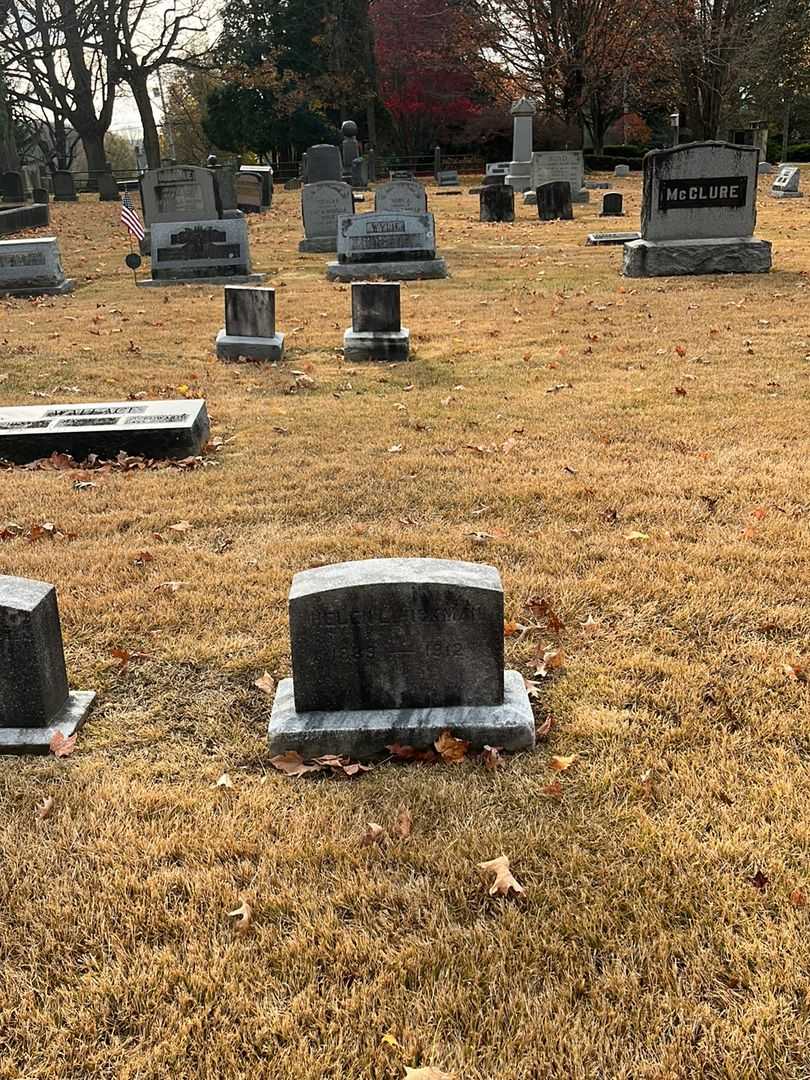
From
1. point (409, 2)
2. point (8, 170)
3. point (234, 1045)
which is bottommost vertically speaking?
point (234, 1045)

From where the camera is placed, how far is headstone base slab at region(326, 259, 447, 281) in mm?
15562

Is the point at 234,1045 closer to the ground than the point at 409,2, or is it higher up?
closer to the ground

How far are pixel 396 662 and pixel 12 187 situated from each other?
3478cm

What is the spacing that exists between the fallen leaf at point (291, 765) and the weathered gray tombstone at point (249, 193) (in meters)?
27.2

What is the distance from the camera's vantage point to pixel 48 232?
2475 centimetres

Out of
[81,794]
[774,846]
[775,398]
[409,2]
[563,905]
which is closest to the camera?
[563,905]

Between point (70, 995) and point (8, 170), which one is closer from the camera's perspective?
point (70, 995)

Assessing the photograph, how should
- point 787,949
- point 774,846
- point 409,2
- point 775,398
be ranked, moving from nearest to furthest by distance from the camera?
point 787,949
point 774,846
point 775,398
point 409,2

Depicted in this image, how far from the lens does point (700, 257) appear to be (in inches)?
552

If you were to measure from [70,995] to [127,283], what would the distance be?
15908 mm

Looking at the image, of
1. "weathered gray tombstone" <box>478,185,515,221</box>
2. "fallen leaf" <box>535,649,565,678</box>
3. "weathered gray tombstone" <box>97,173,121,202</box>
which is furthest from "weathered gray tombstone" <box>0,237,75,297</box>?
"weathered gray tombstone" <box>97,173,121,202</box>

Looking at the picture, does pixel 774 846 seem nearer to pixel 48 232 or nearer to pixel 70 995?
pixel 70 995

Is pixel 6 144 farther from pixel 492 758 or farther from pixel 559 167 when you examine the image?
pixel 492 758

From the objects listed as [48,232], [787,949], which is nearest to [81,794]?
[787,949]
